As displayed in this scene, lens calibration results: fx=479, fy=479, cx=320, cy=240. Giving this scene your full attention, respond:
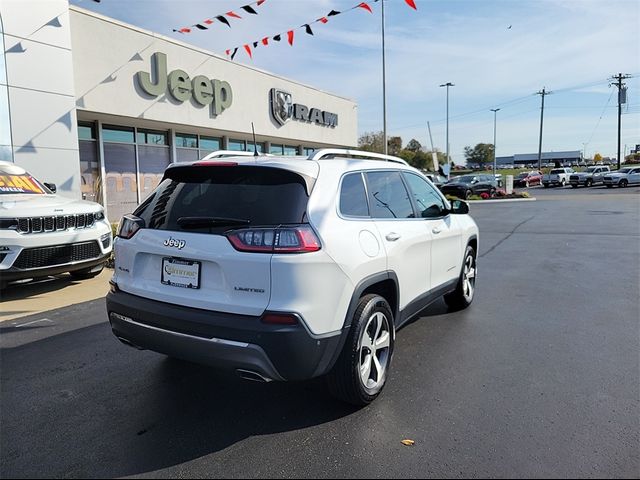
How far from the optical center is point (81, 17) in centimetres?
1221

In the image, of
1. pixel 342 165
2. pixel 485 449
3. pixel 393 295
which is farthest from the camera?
pixel 393 295

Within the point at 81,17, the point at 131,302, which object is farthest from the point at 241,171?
the point at 81,17

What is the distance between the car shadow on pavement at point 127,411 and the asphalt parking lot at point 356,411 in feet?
0.04

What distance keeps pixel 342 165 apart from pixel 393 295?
110 centimetres

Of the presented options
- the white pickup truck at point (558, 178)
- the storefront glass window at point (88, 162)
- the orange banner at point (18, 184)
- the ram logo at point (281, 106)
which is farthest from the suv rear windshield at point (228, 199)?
the white pickup truck at point (558, 178)

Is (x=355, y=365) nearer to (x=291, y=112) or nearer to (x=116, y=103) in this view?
(x=116, y=103)

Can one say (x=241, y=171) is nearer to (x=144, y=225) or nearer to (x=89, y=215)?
(x=144, y=225)

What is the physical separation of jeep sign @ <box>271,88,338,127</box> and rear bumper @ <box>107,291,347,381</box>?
17.5 m

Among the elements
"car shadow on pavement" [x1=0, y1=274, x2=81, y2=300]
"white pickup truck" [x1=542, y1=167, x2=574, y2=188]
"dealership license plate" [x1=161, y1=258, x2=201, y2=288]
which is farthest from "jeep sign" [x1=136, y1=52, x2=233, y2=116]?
"white pickup truck" [x1=542, y1=167, x2=574, y2=188]

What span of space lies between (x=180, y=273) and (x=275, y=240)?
27.8 inches

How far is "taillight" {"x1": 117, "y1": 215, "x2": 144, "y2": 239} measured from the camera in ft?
11.1

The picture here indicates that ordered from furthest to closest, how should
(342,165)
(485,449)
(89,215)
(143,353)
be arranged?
1. (89,215)
2. (143,353)
3. (342,165)
4. (485,449)

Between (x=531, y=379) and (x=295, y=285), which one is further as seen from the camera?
(x=531, y=379)

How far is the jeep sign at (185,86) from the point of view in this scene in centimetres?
1428
